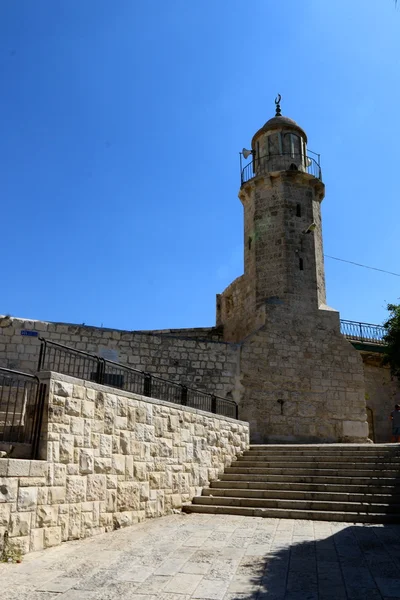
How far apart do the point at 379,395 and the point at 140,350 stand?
11.6 metres

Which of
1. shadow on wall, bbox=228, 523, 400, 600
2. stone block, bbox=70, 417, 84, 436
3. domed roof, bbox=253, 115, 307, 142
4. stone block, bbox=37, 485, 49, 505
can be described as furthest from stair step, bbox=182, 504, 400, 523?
domed roof, bbox=253, 115, 307, 142

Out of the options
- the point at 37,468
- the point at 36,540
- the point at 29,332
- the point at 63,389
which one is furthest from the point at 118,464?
the point at 29,332

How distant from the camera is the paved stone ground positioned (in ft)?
14.2

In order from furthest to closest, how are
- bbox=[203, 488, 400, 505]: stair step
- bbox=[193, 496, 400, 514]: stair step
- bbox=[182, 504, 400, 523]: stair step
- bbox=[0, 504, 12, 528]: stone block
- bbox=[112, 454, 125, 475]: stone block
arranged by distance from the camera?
bbox=[203, 488, 400, 505]: stair step
bbox=[193, 496, 400, 514]: stair step
bbox=[182, 504, 400, 523]: stair step
bbox=[112, 454, 125, 475]: stone block
bbox=[0, 504, 12, 528]: stone block

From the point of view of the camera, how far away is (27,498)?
5582 mm

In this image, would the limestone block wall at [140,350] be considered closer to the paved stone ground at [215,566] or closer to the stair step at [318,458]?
the stair step at [318,458]

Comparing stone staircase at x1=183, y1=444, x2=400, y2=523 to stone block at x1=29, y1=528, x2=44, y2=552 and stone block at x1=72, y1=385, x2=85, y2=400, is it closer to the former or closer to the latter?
stone block at x1=72, y1=385, x2=85, y2=400

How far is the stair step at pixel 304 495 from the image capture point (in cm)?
880

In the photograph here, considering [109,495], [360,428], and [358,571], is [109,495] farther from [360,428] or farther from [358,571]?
[360,428]

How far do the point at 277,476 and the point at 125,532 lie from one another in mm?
4322

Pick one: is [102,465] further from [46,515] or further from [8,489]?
[8,489]

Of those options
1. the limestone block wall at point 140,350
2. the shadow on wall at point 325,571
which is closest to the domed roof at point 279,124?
the limestone block wall at point 140,350

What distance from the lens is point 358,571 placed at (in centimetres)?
499

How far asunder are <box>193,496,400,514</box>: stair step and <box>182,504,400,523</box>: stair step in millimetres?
140
